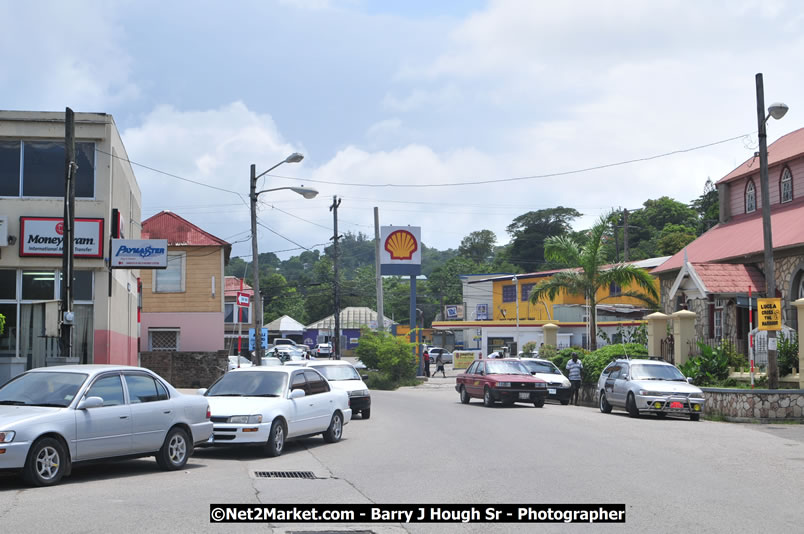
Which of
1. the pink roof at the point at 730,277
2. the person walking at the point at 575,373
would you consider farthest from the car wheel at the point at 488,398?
the pink roof at the point at 730,277

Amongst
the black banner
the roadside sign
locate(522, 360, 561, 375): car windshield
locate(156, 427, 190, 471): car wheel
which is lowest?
the black banner

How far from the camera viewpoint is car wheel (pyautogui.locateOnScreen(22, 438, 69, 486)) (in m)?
10.3

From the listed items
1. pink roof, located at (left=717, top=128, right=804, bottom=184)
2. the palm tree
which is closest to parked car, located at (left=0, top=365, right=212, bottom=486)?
the palm tree

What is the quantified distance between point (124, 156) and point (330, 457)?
1747 cm

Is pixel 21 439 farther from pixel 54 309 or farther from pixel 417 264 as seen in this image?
pixel 417 264

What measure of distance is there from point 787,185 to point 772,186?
0.96 meters

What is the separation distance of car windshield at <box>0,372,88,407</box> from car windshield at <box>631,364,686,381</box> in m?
16.7

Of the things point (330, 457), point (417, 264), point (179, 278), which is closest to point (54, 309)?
point (330, 457)

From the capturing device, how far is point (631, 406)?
78.4 feet

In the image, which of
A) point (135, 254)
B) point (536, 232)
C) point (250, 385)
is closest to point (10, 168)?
point (135, 254)

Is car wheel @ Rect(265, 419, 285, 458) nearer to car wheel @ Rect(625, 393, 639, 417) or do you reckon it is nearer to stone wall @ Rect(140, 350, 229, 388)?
car wheel @ Rect(625, 393, 639, 417)

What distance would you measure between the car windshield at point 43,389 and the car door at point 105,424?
0.76 ft

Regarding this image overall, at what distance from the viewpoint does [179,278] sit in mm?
43812

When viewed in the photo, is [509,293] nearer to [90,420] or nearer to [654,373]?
[654,373]
